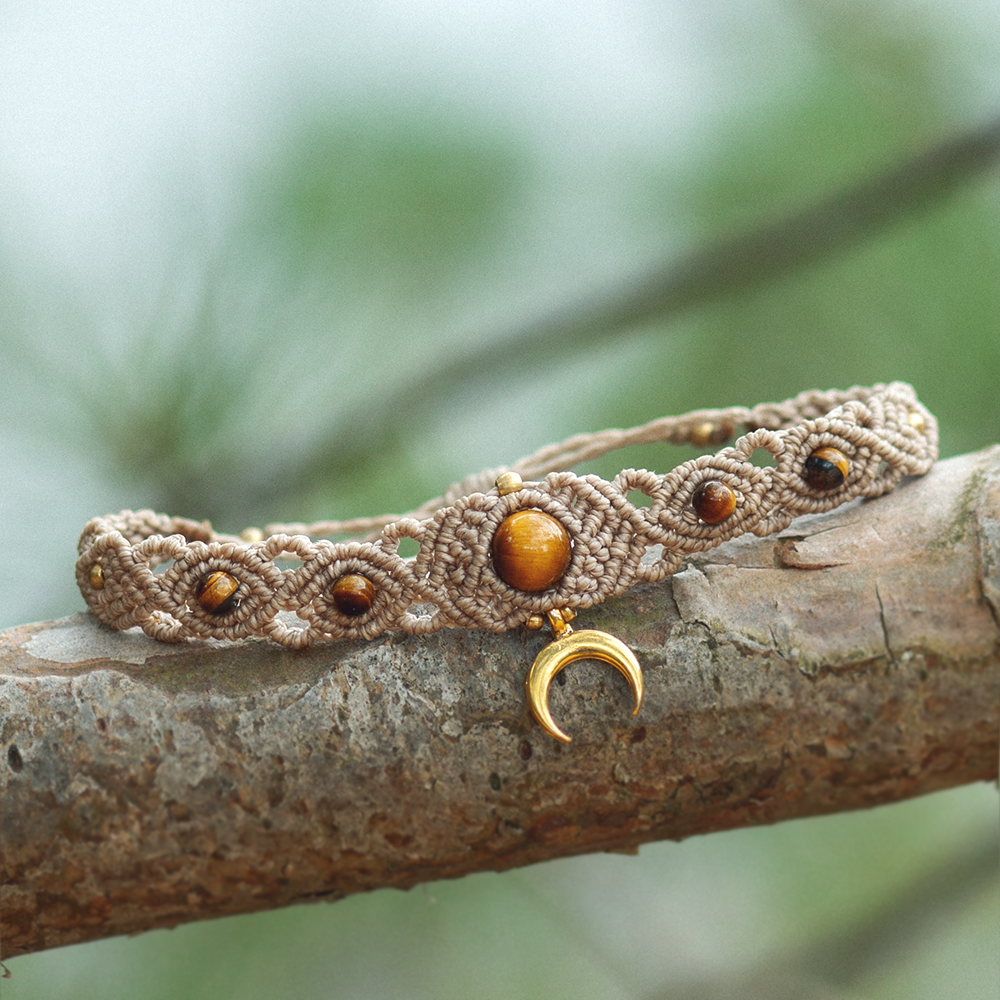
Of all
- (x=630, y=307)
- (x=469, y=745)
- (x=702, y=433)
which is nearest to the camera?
(x=469, y=745)

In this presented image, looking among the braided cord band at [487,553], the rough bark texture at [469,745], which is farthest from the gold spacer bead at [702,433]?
the rough bark texture at [469,745]

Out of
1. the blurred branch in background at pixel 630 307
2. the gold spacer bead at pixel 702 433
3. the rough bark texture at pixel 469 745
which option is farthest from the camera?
the blurred branch in background at pixel 630 307

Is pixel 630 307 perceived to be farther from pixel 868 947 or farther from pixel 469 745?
pixel 868 947

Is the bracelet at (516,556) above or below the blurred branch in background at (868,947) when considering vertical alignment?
A: above

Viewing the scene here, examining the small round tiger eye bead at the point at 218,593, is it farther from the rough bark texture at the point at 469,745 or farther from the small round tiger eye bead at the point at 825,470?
the small round tiger eye bead at the point at 825,470

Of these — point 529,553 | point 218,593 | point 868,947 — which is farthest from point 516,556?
point 868,947

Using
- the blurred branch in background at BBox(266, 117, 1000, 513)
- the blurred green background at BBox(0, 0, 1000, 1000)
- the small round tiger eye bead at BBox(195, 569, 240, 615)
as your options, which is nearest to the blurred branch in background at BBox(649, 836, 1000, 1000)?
the blurred green background at BBox(0, 0, 1000, 1000)

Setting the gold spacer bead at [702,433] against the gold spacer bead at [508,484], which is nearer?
the gold spacer bead at [508,484]

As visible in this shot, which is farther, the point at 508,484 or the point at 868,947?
the point at 868,947
